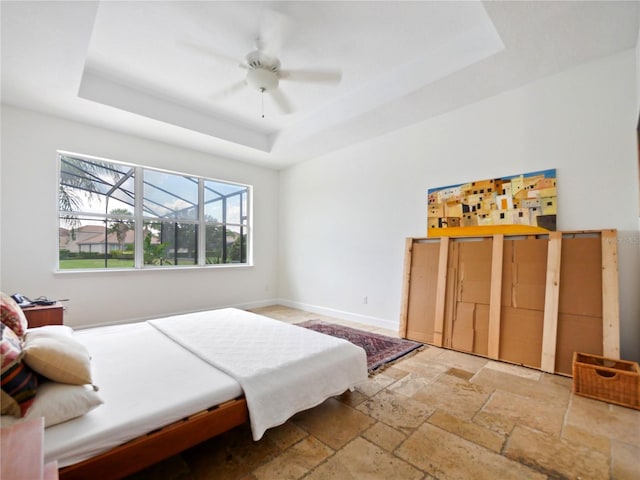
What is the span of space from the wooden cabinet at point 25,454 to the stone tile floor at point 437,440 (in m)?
0.80

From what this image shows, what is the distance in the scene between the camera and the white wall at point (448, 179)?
266cm

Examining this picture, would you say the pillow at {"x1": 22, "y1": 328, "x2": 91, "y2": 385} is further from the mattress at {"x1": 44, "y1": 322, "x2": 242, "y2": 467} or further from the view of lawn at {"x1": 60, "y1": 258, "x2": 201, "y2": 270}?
the view of lawn at {"x1": 60, "y1": 258, "x2": 201, "y2": 270}

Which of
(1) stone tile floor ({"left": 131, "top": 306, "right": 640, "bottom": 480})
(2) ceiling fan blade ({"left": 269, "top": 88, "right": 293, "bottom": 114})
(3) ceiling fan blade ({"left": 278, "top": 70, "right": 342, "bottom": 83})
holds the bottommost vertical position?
(1) stone tile floor ({"left": 131, "top": 306, "right": 640, "bottom": 480})

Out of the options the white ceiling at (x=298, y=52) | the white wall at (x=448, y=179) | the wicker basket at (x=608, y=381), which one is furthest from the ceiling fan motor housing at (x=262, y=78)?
the wicker basket at (x=608, y=381)

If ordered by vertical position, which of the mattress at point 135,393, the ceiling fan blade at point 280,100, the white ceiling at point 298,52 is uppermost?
the white ceiling at point 298,52

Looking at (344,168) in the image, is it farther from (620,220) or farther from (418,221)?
(620,220)

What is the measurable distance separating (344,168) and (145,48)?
300 centimetres

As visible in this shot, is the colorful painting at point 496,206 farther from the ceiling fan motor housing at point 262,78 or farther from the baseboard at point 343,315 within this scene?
the ceiling fan motor housing at point 262,78

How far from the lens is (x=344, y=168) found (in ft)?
16.1

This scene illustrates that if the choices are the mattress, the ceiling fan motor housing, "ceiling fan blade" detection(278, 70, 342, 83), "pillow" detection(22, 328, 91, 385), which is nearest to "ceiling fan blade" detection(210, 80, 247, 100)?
the ceiling fan motor housing

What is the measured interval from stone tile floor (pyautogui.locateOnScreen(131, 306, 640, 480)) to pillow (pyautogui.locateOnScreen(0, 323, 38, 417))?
684 millimetres

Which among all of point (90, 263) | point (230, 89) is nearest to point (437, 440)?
point (230, 89)

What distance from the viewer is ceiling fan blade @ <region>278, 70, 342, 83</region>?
8.91ft

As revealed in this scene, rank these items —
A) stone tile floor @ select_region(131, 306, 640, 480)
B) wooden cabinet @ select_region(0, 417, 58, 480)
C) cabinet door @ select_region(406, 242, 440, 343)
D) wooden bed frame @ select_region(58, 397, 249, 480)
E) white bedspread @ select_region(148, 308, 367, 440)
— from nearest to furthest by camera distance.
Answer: wooden cabinet @ select_region(0, 417, 58, 480), wooden bed frame @ select_region(58, 397, 249, 480), stone tile floor @ select_region(131, 306, 640, 480), white bedspread @ select_region(148, 308, 367, 440), cabinet door @ select_region(406, 242, 440, 343)
